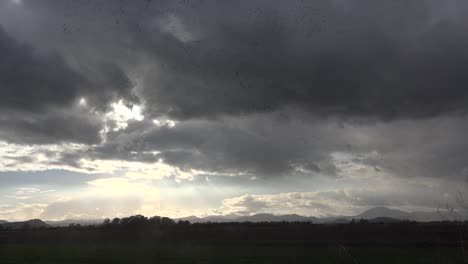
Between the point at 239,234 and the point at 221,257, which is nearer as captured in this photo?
the point at 221,257

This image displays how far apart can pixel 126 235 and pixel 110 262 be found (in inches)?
3561

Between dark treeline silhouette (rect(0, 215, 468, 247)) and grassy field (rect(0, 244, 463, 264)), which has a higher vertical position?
dark treeline silhouette (rect(0, 215, 468, 247))

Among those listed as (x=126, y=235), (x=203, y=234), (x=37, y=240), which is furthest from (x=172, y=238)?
(x=37, y=240)

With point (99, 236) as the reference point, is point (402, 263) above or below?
below

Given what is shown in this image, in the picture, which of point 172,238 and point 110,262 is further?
point 172,238

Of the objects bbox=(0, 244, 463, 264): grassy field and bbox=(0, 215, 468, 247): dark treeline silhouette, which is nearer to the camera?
bbox=(0, 244, 463, 264): grassy field

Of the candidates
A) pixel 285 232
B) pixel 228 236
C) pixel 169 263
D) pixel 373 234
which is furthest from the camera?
pixel 285 232

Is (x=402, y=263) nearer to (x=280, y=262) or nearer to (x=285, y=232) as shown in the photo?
(x=280, y=262)

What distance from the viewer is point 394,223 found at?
A: 153 m

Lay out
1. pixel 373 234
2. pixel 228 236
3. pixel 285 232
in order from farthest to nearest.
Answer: pixel 285 232
pixel 228 236
pixel 373 234

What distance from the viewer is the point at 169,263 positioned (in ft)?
197

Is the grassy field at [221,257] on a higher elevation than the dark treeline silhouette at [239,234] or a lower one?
lower

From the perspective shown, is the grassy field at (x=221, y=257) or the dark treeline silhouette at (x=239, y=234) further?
the dark treeline silhouette at (x=239, y=234)

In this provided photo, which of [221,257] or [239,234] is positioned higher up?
[239,234]
